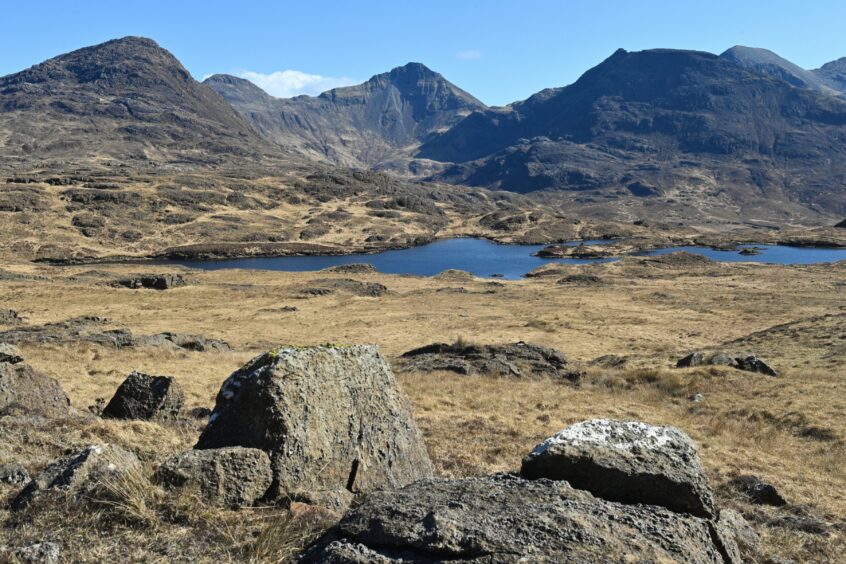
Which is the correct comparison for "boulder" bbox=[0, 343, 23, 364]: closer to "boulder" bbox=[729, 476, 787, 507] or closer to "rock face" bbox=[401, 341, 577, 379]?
"rock face" bbox=[401, 341, 577, 379]

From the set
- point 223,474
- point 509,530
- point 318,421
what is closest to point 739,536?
point 509,530

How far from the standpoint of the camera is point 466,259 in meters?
132

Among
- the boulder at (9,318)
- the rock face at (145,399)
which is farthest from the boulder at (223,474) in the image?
the boulder at (9,318)

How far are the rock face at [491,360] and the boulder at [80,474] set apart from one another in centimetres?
2287

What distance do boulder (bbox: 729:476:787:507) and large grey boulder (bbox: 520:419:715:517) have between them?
18.7 ft

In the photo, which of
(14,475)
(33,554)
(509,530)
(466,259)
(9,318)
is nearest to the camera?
(33,554)

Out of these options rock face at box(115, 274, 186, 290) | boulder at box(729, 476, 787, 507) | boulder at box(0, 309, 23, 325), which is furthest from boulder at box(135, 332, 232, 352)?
rock face at box(115, 274, 186, 290)

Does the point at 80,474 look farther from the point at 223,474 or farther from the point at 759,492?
→ the point at 759,492

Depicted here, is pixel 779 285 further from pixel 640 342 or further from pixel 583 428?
pixel 583 428

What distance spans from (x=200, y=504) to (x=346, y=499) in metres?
1.88

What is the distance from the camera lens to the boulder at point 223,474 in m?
6.81

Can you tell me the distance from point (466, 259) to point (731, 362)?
104750mm

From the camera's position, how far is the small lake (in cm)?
11350

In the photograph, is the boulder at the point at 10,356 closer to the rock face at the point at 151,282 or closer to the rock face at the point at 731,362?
the rock face at the point at 731,362
